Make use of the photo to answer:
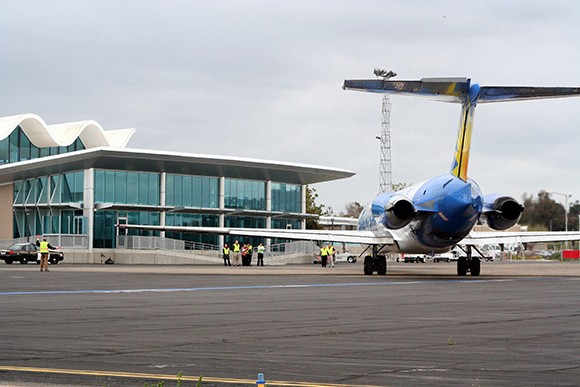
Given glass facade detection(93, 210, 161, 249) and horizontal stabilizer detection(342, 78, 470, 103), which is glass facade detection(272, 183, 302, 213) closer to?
glass facade detection(93, 210, 161, 249)

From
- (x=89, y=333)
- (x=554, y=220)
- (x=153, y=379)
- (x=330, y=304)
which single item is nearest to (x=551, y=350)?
(x=153, y=379)

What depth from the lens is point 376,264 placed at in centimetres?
4059

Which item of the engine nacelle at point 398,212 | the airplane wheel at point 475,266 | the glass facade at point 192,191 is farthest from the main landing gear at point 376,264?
the glass facade at point 192,191

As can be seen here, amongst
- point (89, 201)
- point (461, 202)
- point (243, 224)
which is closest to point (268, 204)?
point (243, 224)

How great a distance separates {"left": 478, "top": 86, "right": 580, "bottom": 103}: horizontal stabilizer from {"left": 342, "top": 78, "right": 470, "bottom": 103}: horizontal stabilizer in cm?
83

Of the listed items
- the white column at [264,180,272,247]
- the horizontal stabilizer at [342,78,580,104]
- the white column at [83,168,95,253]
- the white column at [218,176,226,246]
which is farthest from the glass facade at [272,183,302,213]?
the horizontal stabilizer at [342,78,580,104]

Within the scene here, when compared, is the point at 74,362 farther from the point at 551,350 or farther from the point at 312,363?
the point at 551,350

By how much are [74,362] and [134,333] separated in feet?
10.4

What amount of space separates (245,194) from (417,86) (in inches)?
2053

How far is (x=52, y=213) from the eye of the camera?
78.2 metres

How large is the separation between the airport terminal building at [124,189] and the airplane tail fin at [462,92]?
136ft

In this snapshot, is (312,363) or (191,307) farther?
(191,307)

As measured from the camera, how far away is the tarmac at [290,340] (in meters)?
9.20

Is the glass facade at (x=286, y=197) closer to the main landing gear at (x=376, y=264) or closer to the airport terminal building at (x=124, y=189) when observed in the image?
the airport terminal building at (x=124, y=189)
